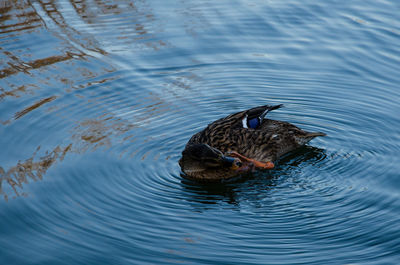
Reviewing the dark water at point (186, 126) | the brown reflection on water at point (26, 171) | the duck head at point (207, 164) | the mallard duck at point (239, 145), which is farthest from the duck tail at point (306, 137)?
the brown reflection on water at point (26, 171)

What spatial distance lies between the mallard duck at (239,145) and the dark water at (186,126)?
0.28 m

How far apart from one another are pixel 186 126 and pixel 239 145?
997 mm

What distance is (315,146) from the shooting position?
32.4 feet

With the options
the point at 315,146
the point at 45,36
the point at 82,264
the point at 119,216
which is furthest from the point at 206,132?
the point at 45,36

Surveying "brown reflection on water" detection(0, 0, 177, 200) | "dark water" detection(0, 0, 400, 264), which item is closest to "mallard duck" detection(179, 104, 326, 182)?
"dark water" detection(0, 0, 400, 264)

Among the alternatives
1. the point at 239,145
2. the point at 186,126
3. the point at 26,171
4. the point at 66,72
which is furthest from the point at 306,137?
the point at 66,72

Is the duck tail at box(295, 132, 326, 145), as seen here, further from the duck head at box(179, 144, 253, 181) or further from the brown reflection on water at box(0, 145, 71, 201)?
the brown reflection on water at box(0, 145, 71, 201)

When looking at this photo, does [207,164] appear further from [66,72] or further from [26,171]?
[66,72]

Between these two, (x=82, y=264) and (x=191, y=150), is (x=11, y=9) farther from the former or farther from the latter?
(x=82, y=264)

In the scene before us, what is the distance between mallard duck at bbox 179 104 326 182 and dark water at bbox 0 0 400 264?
11.2 inches

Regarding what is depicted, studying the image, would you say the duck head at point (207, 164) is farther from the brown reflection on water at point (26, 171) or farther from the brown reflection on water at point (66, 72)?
the brown reflection on water at point (26, 171)

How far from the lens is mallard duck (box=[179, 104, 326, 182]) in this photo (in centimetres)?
909

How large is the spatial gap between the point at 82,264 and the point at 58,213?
1.10m

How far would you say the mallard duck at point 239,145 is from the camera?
9.09m
